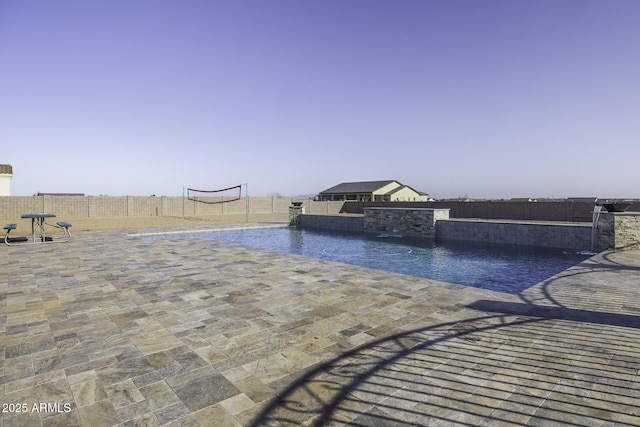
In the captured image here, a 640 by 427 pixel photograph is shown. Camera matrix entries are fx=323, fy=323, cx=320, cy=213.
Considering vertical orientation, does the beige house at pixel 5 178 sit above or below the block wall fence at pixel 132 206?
above

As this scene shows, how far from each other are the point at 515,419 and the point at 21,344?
4.54m

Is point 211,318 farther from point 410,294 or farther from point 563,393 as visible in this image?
point 563,393

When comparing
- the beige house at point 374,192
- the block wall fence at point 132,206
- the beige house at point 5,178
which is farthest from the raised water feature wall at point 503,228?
the beige house at point 5,178

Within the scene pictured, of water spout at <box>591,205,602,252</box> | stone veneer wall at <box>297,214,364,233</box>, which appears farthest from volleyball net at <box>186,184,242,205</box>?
water spout at <box>591,205,602,252</box>

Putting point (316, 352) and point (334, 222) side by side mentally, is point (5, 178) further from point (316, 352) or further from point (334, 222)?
point (316, 352)

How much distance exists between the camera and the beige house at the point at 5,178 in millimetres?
29562

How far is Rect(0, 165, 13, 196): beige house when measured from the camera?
29.6m

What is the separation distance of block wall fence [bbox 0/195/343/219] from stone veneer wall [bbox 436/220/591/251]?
15.4m

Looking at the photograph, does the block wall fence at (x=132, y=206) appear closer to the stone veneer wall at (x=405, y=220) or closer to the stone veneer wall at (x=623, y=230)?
the stone veneer wall at (x=405, y=220)

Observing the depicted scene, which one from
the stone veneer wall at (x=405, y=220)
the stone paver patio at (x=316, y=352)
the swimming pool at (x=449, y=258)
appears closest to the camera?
the stone paver patio at (x=316, y=352)

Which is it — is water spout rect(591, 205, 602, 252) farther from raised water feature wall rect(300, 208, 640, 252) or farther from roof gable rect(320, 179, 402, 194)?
roof gable rect(320, 179, 402, 194)

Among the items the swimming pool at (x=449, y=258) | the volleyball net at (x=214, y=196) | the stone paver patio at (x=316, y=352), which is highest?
the volleyball net at (x=214, y=196)

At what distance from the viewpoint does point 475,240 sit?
1380 centimetres

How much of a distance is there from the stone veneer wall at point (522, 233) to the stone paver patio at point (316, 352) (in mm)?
6174
